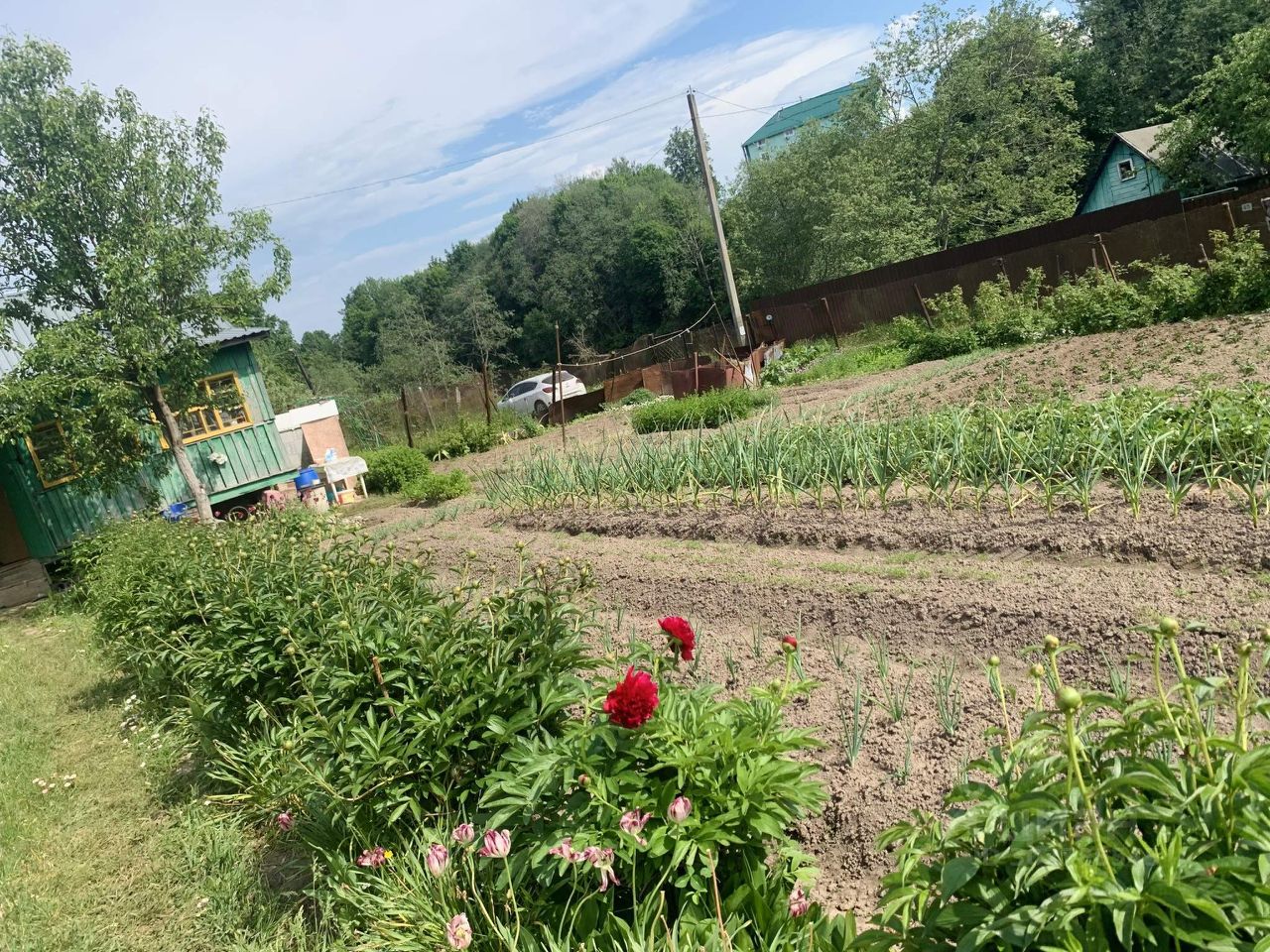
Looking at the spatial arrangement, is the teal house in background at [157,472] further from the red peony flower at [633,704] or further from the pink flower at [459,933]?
the red peony flower at [633,704]

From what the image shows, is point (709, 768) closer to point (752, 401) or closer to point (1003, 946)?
point (1003, 946)

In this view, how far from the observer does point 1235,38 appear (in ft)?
66.9

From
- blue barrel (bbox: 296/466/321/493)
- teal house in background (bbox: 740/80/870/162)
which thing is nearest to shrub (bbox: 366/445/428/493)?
blue barrel (bbox: 296/466/321/493)

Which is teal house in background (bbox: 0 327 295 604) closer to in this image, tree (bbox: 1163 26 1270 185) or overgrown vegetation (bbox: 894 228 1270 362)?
overgrown vegetation (bbox: 894 228 1270 362)

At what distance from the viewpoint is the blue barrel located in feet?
47.5

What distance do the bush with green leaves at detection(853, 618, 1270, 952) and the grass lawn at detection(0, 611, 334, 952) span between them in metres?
1.88

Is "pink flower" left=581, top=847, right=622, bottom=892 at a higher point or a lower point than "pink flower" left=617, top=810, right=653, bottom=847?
lower

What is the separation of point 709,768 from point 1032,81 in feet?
97.0

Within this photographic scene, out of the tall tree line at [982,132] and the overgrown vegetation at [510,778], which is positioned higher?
the tall tree line at [982,132]

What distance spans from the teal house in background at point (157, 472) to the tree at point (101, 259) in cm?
103

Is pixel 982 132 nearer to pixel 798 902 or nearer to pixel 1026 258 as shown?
pixel 1026 258

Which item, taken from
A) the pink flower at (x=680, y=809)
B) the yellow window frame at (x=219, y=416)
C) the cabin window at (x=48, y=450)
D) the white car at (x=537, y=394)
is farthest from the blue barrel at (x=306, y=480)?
the pink flower at (x=680, y=809)

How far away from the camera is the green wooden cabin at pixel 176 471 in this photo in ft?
40.5

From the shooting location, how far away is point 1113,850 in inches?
50.4
